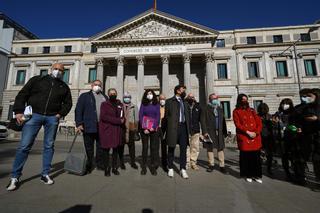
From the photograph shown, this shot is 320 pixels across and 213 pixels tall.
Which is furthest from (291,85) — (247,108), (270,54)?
(247,108)

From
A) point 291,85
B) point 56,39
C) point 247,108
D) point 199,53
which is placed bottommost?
point 247,108

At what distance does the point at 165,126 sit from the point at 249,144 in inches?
85.0

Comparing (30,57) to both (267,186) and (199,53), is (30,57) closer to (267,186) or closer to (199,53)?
(199,53)

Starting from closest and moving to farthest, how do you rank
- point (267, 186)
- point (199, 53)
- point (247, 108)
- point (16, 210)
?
point (16, 210), point (267, 186), point (247, 108), point (199, 53)

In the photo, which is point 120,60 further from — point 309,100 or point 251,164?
point 309,100

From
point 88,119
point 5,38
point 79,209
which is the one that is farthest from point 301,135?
point 5,38

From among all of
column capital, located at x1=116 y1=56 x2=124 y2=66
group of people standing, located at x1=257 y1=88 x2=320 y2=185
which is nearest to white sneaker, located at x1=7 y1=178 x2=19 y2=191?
group of people standing, located at x1=257 y1=88 x2=320 y2=185

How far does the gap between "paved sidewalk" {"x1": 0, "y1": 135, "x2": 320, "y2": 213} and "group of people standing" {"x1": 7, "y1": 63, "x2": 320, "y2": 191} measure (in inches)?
14.5

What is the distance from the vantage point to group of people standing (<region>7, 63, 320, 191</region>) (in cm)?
393

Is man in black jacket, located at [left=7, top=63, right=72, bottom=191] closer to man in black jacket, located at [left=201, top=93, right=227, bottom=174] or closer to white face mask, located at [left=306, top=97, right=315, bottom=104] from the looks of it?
man in black jacket, located at [left=201, top=93, right=227, bottom=174]

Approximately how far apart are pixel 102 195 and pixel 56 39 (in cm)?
3402

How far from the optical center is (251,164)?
462 cm

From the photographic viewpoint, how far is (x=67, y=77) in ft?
96.7

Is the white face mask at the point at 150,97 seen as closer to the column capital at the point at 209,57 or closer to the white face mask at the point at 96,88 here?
the white face mask at the point at 96,88
